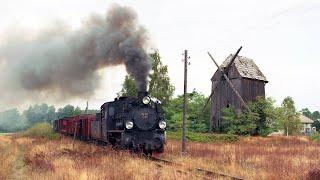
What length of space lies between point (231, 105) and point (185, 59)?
23.2 metres

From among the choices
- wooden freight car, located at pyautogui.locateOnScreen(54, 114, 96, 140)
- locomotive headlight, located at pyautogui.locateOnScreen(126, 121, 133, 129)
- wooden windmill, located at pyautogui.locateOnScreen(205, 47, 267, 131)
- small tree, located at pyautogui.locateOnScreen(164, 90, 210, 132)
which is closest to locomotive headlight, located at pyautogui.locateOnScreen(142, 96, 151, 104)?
locomotive headlight, located at pyautogui.locateOnScreen(126, 121, 133, 129)

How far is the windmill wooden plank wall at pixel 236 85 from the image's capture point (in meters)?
46.7

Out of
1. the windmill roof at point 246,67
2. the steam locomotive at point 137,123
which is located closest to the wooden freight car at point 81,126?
the steam locomotive at point 137,123

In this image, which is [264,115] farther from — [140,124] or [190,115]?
[140,124]

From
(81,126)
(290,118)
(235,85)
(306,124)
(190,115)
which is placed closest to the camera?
(81,126)

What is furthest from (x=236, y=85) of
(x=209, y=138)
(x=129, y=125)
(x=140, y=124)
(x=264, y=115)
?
(x=129, y=125)

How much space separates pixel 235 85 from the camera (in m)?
47.5

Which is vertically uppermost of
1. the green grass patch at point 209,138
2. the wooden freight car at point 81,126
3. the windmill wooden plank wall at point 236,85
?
the windmill wooden plank wall at point 236,85

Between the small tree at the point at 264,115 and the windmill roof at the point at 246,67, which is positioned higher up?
the windmill roof at the point at 246,67

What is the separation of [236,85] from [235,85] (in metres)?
0.20

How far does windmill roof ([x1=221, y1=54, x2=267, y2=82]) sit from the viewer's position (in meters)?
47.4

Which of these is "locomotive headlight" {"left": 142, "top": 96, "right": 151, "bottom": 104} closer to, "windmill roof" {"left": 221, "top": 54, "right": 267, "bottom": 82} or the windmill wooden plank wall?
the windmill wooden plank wall

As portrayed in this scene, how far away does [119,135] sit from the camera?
21500 mm

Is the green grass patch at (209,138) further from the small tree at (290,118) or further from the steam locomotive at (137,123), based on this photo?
the steam locomotive at (137,123)
